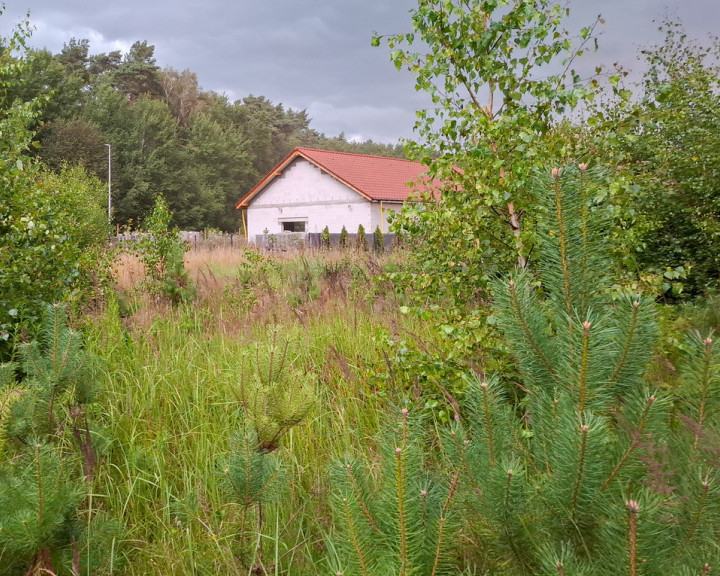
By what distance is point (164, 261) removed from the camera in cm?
694

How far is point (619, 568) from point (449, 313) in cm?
207

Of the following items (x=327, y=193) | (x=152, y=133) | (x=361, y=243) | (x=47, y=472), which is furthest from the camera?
(x=152, y=133)

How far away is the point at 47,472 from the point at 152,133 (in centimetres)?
4222

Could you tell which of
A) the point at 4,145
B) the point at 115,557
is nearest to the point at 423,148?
the point at 115,557

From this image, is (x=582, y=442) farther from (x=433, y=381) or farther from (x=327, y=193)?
(x=327, y=193)

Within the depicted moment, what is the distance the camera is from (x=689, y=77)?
754 centimetres

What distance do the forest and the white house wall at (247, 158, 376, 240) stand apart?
1732 cm

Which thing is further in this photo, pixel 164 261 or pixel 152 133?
pixel 152 133

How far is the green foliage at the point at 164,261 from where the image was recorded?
6359 millimetres

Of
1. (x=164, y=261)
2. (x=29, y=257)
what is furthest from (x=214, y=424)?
(x=164, y=261)

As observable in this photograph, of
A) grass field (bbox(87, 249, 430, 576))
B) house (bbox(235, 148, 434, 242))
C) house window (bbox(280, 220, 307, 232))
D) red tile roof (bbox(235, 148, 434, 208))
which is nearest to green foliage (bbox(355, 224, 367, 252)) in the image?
house (bbox(235, 148, 434, 242))

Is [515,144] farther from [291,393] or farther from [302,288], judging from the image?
[302,288]

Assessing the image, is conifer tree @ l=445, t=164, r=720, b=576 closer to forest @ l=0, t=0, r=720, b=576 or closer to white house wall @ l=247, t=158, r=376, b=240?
forest @ l=0, t=0, r=720, b=576

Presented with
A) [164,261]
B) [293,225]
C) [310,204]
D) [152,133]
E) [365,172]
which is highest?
[152,133]
